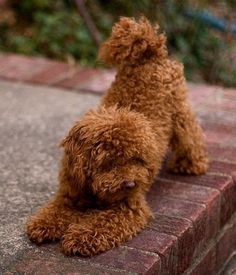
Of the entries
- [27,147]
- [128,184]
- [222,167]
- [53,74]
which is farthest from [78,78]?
[128,184]

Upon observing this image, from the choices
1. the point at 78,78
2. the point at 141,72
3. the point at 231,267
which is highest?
the point at 141,72

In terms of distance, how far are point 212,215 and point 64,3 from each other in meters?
3.43

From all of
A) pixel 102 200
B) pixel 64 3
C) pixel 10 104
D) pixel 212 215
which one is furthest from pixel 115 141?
pixel 64 3

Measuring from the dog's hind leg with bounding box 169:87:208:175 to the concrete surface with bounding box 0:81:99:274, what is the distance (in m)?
0.44

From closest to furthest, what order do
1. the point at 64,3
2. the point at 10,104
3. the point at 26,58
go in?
1. the point at 10,104
2. the point at 26,58
3. the point at 64,3

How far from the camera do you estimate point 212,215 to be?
7.22 feet

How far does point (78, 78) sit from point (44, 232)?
193 cm

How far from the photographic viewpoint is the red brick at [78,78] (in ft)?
11.9

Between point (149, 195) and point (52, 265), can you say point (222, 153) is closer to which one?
point (149, 195)

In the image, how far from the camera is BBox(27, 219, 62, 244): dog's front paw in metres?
1.87

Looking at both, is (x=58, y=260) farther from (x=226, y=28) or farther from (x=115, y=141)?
(x=226, y=28)

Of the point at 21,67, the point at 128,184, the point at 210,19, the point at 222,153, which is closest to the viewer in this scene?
the point at 128,184

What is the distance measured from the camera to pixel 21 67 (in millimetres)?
3934

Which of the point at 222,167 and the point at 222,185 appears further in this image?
the point at 222,167
